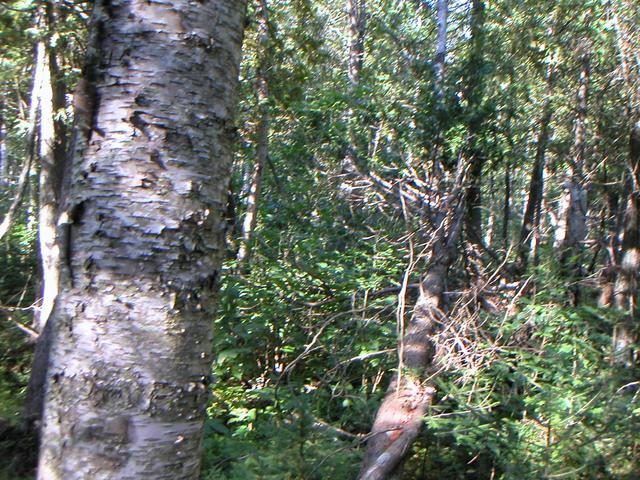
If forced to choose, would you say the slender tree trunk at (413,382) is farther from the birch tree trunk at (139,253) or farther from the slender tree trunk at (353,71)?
the birch tree trunk at (139,253)

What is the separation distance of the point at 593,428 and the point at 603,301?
2.98 meters

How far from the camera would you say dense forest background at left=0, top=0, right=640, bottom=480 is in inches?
200

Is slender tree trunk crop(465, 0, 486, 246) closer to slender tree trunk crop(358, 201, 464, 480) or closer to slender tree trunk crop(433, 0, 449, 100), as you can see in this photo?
slender tree trunk crop(433, 0, 449, 100)

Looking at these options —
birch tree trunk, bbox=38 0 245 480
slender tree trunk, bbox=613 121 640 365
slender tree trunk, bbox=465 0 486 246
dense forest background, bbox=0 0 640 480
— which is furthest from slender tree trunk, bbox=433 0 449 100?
birch tree trunk, bbox=38 0 245 480

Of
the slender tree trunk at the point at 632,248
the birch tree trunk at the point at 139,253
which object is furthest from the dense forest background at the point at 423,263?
the birch tree trunk at the point at 139,253

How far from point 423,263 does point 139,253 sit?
5583mm

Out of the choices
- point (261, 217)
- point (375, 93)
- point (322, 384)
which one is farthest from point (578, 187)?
point (322, 384)

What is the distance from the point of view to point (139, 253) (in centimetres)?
158

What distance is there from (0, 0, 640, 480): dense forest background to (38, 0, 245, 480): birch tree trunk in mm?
2070

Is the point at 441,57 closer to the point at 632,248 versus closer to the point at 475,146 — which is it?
the point at 475,146

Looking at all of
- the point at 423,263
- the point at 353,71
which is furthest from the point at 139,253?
the point at 353,71

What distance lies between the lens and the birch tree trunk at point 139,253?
157 cm

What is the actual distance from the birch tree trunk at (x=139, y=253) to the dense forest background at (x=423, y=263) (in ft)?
6.79

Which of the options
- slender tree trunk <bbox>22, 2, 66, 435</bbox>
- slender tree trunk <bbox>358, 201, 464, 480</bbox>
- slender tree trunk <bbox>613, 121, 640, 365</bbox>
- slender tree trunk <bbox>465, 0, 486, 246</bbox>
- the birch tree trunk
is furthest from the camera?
slender tree trunk <bbox>613, 121, 640, 365</bbox>
